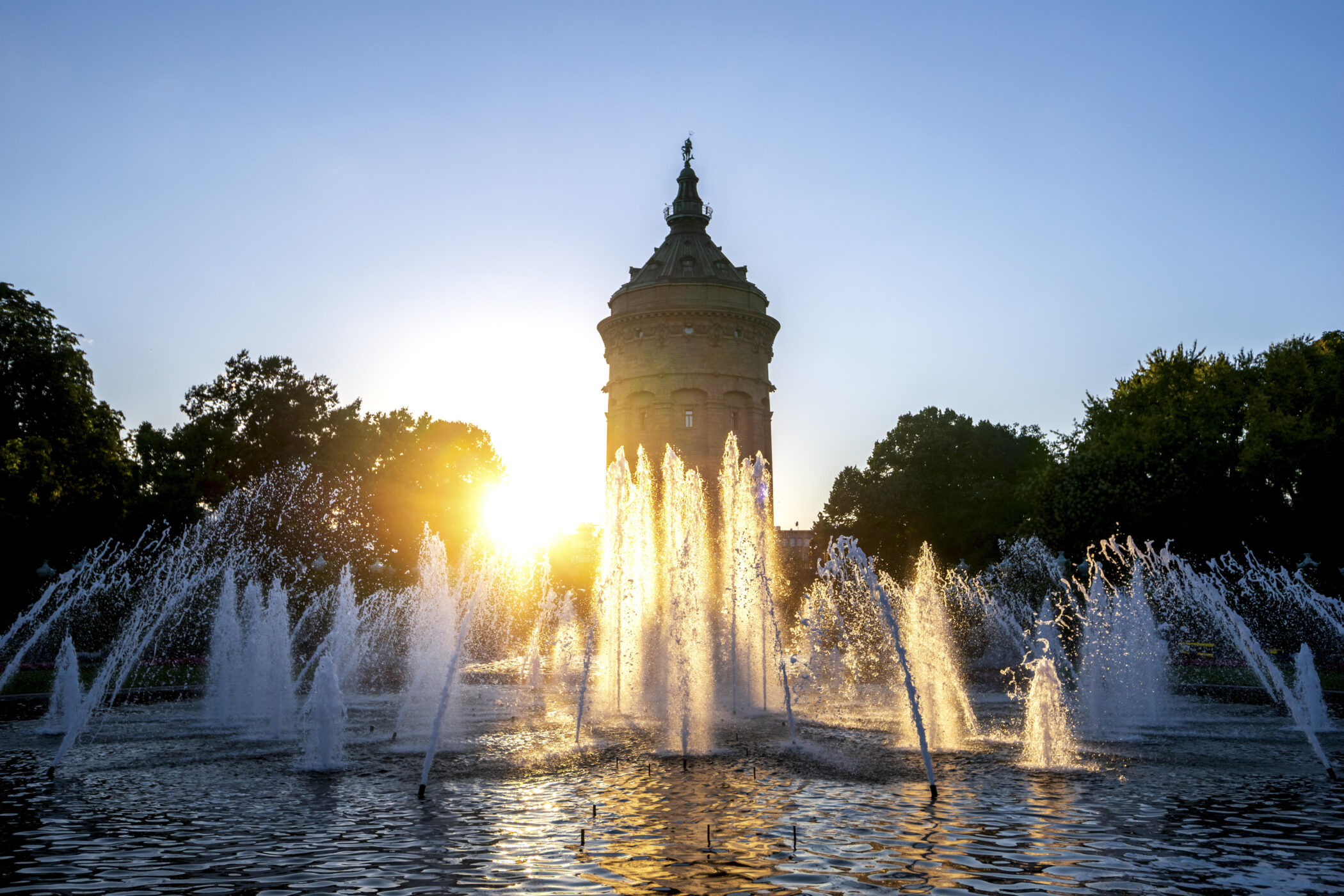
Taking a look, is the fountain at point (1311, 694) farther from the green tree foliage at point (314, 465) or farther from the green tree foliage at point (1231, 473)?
the green tree foliage at point (314, 465)

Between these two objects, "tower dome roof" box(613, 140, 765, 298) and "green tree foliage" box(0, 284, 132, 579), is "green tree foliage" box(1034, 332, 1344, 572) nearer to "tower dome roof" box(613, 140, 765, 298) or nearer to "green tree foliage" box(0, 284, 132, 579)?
"tower dome roof" box(613, 140, 765, 298)

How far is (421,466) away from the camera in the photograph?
46.8m

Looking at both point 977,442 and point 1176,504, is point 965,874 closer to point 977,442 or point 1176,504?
point 1176,504

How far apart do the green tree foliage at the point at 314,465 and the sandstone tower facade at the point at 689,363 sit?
31.9 feet

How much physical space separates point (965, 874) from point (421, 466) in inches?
1700

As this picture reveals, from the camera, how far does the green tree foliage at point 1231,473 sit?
101 ft

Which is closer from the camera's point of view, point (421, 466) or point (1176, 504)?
point (1176, 504)

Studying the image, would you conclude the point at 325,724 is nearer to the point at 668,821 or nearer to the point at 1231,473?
the point at 668,821

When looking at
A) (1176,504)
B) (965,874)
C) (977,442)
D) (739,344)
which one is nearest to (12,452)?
(739,344)

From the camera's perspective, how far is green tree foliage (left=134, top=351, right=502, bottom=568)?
39.6 m

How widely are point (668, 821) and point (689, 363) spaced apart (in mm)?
31331

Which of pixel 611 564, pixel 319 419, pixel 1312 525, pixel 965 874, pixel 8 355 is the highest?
pixel 319 419

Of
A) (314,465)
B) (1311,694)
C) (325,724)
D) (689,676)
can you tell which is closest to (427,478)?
(314,465)

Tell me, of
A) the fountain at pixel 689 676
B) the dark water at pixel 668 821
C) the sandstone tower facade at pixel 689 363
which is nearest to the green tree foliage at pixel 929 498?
the fountain at pixel 689 676
